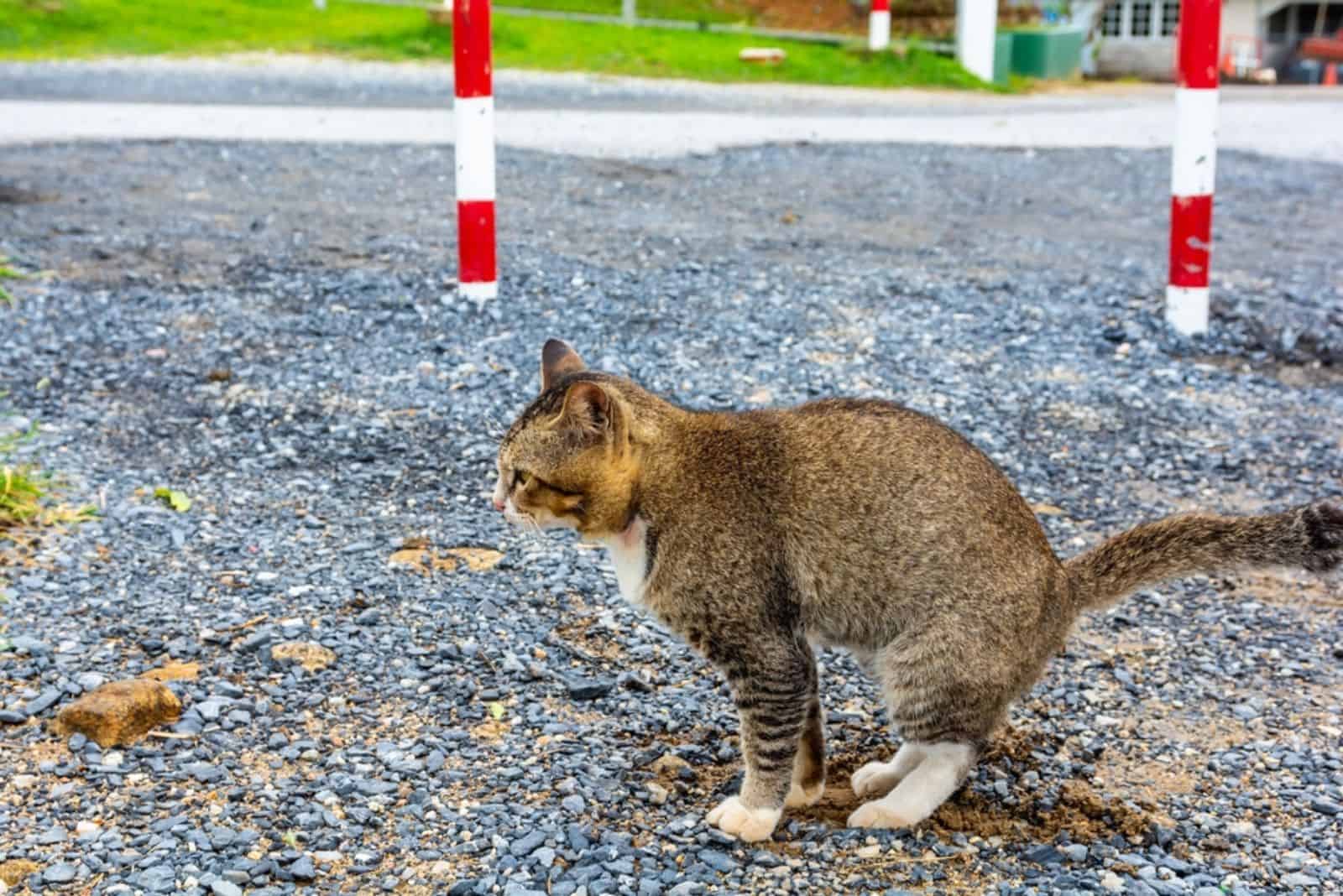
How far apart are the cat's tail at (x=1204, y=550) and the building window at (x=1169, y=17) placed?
32033 mm

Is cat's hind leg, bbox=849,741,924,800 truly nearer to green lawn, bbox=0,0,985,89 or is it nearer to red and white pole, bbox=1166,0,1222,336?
red and white pole, bbox=1166,0,1222,336

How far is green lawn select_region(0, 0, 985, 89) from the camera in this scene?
62.6 feet

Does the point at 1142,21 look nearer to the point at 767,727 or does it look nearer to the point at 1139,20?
the point at 1139,20

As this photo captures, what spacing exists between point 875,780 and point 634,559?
953 mm

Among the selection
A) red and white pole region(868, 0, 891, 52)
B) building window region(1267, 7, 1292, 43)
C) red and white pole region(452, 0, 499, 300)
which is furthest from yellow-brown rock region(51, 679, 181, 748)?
building window region(1267, 7, 1292, 43)

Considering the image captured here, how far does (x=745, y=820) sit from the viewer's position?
12.9 feet

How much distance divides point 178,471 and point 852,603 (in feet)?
10.7

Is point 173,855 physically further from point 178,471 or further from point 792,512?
point 178,471

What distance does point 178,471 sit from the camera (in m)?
6.12

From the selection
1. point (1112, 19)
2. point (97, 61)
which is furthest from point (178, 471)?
point (1112, 19)

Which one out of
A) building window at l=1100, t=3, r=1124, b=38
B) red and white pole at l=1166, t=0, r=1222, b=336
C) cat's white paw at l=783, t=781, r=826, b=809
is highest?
building window at l=1100, t=3, r=1124, b=38

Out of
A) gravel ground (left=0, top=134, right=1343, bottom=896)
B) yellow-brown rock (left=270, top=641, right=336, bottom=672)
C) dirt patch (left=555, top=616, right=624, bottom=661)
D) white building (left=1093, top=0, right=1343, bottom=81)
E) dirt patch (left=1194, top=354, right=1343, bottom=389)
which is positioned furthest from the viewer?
white building (left=1093, top=0, right=1343, bottom=81)

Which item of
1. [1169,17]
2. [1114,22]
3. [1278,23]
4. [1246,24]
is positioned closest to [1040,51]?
[1114,22]

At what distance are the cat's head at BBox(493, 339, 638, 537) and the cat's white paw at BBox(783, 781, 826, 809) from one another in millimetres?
912
